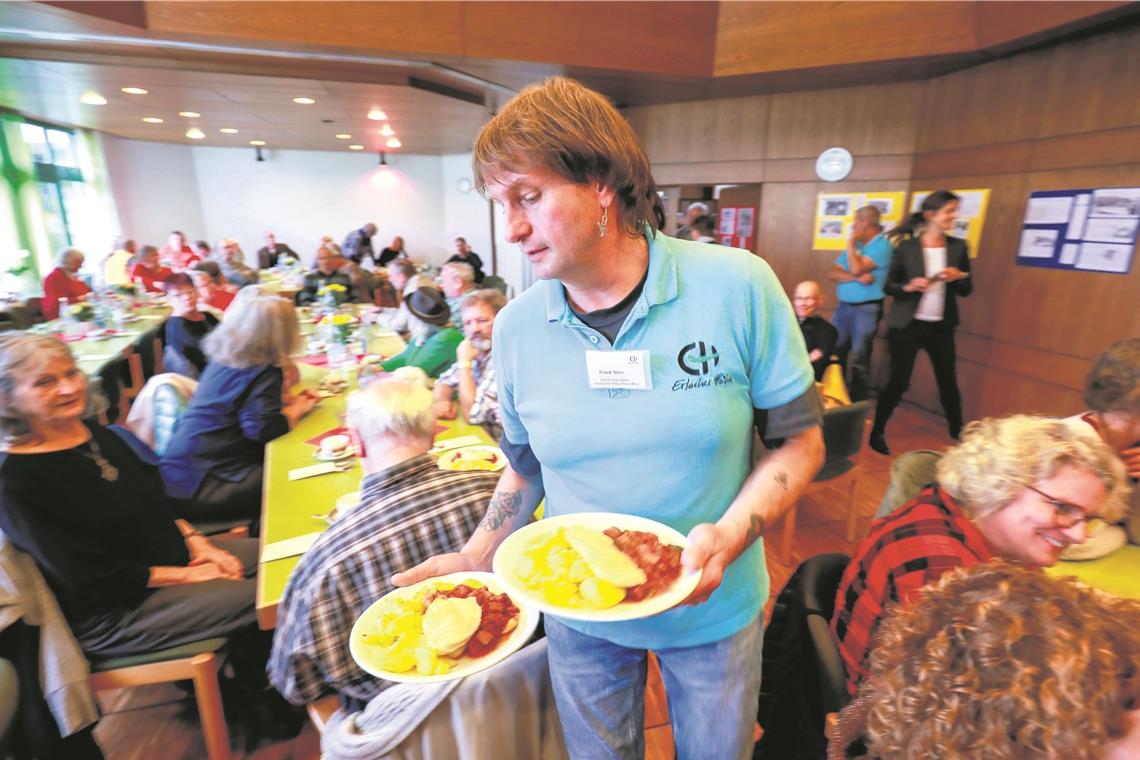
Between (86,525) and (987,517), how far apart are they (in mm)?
2453

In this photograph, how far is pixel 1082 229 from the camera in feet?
12.5

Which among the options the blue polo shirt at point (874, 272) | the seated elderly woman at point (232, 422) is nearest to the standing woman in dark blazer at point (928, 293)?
the blue polo shirt at point (874, 272)

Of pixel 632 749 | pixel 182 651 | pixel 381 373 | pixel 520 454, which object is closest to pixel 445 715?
pixel 632 749

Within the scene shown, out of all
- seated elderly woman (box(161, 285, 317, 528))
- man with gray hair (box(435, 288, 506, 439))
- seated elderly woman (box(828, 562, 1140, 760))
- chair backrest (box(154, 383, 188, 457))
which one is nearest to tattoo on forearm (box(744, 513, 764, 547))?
seated elderly woman (box(828, 562, 1140, 760))

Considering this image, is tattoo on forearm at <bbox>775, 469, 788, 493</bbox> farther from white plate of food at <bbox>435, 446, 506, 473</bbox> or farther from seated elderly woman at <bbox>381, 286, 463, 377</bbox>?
seated elderly woman at <bbox>381, 286, 463, 377</bbox>

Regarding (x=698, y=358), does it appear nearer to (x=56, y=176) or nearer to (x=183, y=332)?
(x=183, y=332)

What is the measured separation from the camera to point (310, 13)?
3947 mm

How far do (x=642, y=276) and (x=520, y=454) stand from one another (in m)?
0.46

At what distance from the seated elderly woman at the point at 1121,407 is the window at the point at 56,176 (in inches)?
458

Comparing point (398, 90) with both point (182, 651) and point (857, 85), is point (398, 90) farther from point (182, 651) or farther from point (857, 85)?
point (182, 651)

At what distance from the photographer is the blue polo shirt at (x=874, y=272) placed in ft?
15.0

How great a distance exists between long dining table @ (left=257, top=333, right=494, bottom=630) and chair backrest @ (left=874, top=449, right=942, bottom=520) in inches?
63.3

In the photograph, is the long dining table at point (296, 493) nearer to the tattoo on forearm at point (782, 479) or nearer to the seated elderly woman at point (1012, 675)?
the tattoo on forearm at point (782, 479)

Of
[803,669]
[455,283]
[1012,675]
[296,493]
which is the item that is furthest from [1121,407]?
[455,283]
